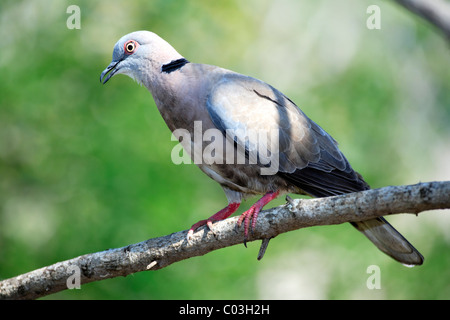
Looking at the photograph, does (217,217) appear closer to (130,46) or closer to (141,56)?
(141,56)

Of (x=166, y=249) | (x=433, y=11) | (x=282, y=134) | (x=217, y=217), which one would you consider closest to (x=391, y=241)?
(x=282, y=134)

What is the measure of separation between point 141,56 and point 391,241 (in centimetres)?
250

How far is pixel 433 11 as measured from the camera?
7.72 feet

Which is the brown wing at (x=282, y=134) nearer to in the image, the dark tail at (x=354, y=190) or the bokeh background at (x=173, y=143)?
the dark tail at (x=354, y=190)

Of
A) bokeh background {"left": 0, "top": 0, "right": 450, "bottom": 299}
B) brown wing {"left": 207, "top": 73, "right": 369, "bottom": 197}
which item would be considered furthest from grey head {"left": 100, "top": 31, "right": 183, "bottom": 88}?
bokeh background {"left": 0, "top": 0, "right": 450, "bottom": 299}

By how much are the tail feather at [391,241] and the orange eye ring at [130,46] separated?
235 centimetres

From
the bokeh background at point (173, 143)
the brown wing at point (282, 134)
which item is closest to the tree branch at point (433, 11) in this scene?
the brown wing at point (282, 134)

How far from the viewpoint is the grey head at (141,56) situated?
440cm

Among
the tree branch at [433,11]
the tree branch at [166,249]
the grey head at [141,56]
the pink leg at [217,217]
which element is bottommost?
the tree branch at [166,249]

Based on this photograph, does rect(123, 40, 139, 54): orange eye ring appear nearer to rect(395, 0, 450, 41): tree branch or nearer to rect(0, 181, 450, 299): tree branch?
rect(0, 181, 450, 299): tree branch

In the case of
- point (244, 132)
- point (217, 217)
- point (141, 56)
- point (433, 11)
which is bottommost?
point (217, 217)

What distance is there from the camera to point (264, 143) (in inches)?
163

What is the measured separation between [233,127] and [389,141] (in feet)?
18.5

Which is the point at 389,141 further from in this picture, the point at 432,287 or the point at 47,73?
the point at 47,73
